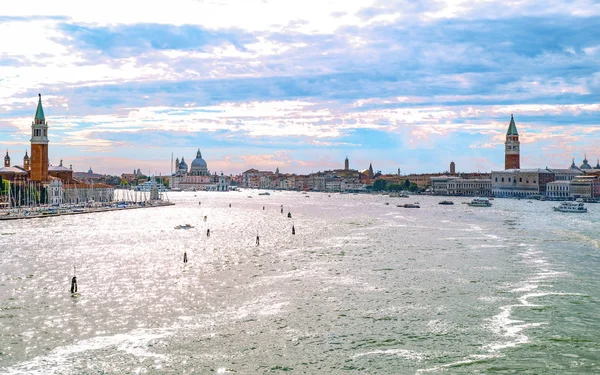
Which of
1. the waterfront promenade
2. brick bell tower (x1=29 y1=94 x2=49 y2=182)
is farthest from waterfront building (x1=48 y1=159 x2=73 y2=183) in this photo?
the waterfront promenade

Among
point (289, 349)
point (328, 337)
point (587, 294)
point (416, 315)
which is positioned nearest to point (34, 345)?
point (289, 349)

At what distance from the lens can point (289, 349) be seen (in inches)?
751

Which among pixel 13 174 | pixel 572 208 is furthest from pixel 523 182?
Result: pixel 13 174

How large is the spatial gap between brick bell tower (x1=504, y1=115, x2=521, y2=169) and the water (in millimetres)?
149157

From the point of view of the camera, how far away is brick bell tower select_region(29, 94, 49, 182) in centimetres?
10394

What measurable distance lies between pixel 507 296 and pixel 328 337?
9.69 m

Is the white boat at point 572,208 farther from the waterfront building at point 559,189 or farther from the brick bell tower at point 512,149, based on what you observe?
the brick bell tower at point 512,149

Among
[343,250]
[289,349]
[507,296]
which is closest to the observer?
[289,349]

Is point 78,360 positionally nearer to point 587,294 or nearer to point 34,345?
point 34,345

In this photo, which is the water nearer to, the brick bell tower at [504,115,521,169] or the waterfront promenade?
the waterfront promenade

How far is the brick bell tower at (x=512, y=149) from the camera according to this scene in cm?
18750

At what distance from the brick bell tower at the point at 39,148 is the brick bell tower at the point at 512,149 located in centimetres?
13305

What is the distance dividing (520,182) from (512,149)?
871 inches

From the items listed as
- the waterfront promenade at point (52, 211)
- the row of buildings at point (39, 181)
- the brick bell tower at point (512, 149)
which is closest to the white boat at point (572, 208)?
the waterfront promenade at point (52, 211)
